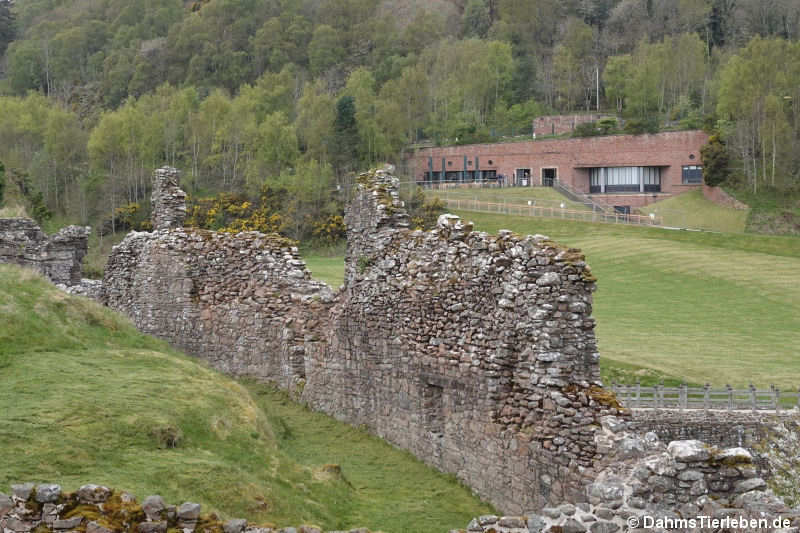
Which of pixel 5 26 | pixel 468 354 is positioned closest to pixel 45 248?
pixel 468 354

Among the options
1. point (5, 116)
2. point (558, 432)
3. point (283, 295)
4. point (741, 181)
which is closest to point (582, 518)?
point (558, 432)

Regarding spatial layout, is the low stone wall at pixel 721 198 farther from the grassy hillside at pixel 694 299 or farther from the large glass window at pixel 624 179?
the grassy hillside at pixel 694 299

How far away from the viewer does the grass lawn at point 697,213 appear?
78.4m

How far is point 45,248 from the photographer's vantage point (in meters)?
27.3

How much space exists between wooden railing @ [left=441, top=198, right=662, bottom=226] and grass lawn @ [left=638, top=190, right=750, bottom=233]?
11.5ft

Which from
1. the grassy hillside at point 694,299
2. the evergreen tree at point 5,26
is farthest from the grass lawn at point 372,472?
the evergreen tree at point 5,26

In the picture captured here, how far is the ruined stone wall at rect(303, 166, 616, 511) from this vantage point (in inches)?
492

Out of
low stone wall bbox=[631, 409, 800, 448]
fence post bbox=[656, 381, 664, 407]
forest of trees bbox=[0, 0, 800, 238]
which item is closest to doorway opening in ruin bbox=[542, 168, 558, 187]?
forest of trees bbox=[0, 0, 800, 238]

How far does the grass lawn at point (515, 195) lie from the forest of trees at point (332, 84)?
32.8 feet

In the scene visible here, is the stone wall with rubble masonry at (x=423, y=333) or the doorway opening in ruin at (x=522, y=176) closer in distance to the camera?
the stone wall with rubble masonry at (x=423, y=333)

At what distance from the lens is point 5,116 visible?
9519 centimetres

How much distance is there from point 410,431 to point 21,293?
6682mm

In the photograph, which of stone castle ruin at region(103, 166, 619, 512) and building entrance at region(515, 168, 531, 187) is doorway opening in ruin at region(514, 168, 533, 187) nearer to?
building entrance at region(515, 168, 531, 187)

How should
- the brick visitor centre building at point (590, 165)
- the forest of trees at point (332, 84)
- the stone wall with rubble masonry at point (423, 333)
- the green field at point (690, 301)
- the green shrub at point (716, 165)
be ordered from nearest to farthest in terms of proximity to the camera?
the stone wall with rubble masonry at point (423, 333), the green field at point (690, 301), the forest of trees at point (332, 84), the green shrub at point (716, 165), the brick visitor centre building at point (590, 165)
